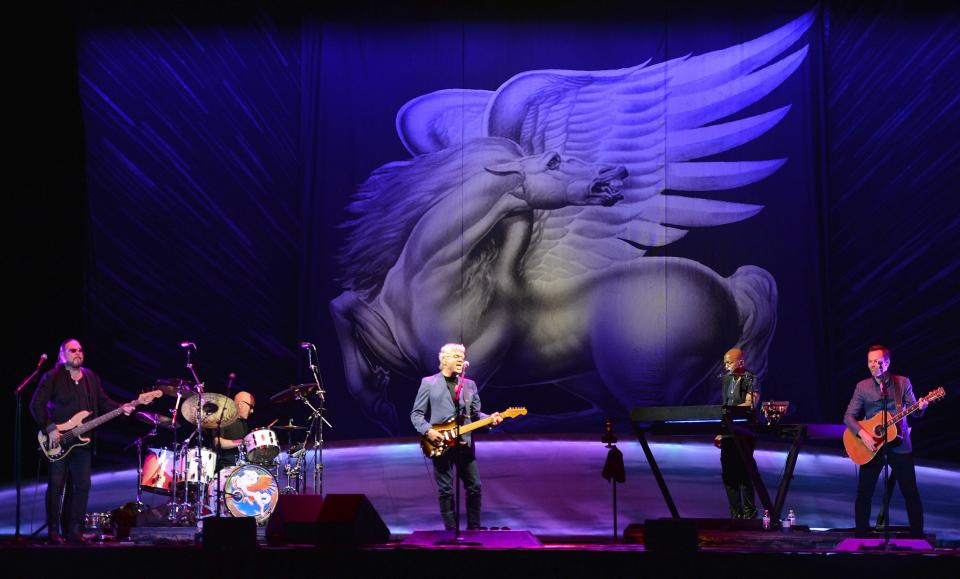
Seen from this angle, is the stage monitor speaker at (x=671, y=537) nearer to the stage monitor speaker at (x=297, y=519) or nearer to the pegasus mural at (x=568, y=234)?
the stage monitor speaker at (x=297, y=519)

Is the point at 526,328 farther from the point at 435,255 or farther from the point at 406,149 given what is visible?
the point at 406,149

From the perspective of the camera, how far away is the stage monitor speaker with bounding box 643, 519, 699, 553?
5570 mm

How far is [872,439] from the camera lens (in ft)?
27.0

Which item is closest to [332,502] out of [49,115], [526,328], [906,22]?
[526,328]

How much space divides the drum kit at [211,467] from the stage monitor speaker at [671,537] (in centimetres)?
437

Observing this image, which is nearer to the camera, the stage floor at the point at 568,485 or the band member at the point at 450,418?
the band member at the point at 450,418

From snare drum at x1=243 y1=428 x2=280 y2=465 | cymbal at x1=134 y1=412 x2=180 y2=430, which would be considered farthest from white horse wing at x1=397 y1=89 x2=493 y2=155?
cymbal at x1=134 y1=412 x2=180 y2=430

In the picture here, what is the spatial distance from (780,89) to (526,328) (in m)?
3.44

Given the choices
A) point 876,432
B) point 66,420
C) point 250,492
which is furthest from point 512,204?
point 66,420

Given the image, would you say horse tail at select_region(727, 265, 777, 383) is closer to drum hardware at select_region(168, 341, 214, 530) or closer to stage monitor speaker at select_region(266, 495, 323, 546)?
drum hardware at select_region(168, 341, 214, 530)

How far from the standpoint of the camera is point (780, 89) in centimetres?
1084

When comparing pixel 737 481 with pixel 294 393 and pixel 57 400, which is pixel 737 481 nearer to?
pixel 294 393

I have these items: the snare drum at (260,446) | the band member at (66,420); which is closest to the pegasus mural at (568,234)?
the snare drum at (260,446)

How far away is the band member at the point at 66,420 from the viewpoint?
8477 mm
